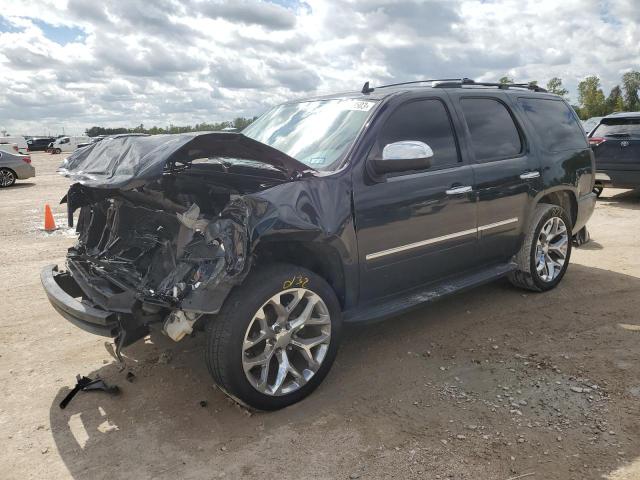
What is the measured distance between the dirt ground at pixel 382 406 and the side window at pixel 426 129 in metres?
1.49

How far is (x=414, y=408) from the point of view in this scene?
328 centimetres

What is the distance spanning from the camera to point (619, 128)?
35.2ft

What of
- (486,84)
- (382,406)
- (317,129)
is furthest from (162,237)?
(486,84)

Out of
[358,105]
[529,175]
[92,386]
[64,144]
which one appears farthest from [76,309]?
[64,144]

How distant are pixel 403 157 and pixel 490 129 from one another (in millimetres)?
1498

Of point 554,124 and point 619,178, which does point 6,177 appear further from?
point 619,178

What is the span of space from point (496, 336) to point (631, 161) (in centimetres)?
789

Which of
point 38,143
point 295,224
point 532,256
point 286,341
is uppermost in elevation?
point 295,224

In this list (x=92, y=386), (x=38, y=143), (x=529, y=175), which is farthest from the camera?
(x=38, y=143)

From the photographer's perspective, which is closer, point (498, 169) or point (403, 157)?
point (403, 157)

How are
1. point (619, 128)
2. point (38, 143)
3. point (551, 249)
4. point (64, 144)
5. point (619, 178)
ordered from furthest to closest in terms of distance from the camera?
point (38, 143) → point (64, 144) → point (619, 128) → point (619, 178) → point (551, 249)

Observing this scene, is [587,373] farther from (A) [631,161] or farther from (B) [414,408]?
(A) [631,161]

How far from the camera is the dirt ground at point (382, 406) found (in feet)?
9.14

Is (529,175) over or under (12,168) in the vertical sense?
over
